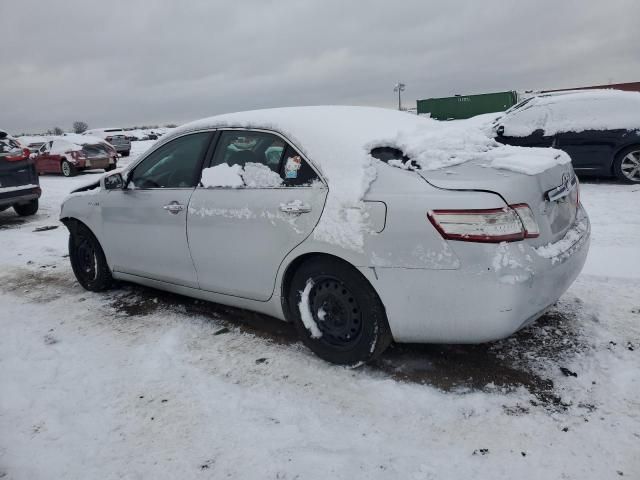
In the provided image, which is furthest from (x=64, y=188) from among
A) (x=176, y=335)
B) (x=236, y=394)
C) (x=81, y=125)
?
(x=81, y=125)

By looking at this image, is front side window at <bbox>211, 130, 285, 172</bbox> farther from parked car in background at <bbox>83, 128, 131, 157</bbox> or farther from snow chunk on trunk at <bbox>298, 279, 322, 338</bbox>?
parked car in background at <bbox>83, 128, 131, 157</bbox>

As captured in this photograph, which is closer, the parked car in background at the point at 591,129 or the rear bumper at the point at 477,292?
the rear bumper at the point at 477,292

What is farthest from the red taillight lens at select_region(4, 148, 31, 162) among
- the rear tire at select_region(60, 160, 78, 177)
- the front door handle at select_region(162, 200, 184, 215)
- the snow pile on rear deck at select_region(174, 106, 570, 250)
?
the rear tire at select_region(60, 160, 78, 177)

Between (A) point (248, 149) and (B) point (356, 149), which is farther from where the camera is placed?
(A) point (248, 149)

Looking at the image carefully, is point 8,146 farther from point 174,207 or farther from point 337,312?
point 337,312

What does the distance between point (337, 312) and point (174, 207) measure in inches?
61.3

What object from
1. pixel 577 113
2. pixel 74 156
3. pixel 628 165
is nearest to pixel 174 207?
pixel 577 113

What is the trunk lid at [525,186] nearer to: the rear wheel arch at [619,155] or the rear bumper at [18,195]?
the rear wheel arch at [619,155]

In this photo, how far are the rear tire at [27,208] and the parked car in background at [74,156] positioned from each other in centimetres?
709

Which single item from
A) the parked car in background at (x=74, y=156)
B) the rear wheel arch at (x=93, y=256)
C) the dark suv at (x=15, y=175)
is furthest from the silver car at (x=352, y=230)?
the parked car in background at (x=74, y=156)

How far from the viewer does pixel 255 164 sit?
3.23 m

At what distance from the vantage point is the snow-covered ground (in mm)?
2152

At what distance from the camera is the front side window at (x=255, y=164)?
9.83 feet

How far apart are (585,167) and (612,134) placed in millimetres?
653
